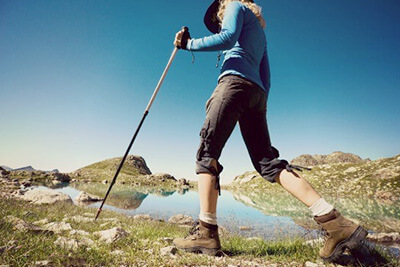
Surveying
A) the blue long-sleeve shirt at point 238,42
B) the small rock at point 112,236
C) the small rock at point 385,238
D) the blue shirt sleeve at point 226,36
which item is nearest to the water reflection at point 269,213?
the small rock at point 385,238

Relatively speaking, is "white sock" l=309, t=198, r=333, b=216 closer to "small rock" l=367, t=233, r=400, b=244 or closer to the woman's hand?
the woman's hand

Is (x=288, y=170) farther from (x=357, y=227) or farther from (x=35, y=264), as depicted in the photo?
(x=35, y=264)

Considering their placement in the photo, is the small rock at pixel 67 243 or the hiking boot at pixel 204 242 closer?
the small rock at pixel 67 243

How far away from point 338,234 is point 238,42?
3102mm

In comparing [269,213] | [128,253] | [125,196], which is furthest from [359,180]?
[128,253]

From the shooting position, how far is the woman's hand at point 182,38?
353 centimetres

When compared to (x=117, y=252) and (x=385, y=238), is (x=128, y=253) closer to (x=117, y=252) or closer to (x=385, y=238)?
(x=117, y=252)

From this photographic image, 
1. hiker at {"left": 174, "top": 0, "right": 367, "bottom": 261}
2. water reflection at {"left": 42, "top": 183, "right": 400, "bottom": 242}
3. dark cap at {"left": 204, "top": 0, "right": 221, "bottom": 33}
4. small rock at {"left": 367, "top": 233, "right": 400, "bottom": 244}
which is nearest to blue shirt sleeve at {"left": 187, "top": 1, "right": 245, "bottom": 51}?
hiker at {"left": 174, "top": 0, "right": 367, "bottom": 261}

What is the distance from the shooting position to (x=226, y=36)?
124 inches

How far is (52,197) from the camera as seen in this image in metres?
14.2

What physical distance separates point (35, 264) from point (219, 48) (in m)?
3.37

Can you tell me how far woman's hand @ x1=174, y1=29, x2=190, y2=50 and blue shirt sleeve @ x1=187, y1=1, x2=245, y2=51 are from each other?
113 mm

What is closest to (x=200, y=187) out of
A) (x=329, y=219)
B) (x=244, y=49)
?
(x=329, y=219)

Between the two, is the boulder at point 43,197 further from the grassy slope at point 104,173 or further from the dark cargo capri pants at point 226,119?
the grassy slope at point 104,173
